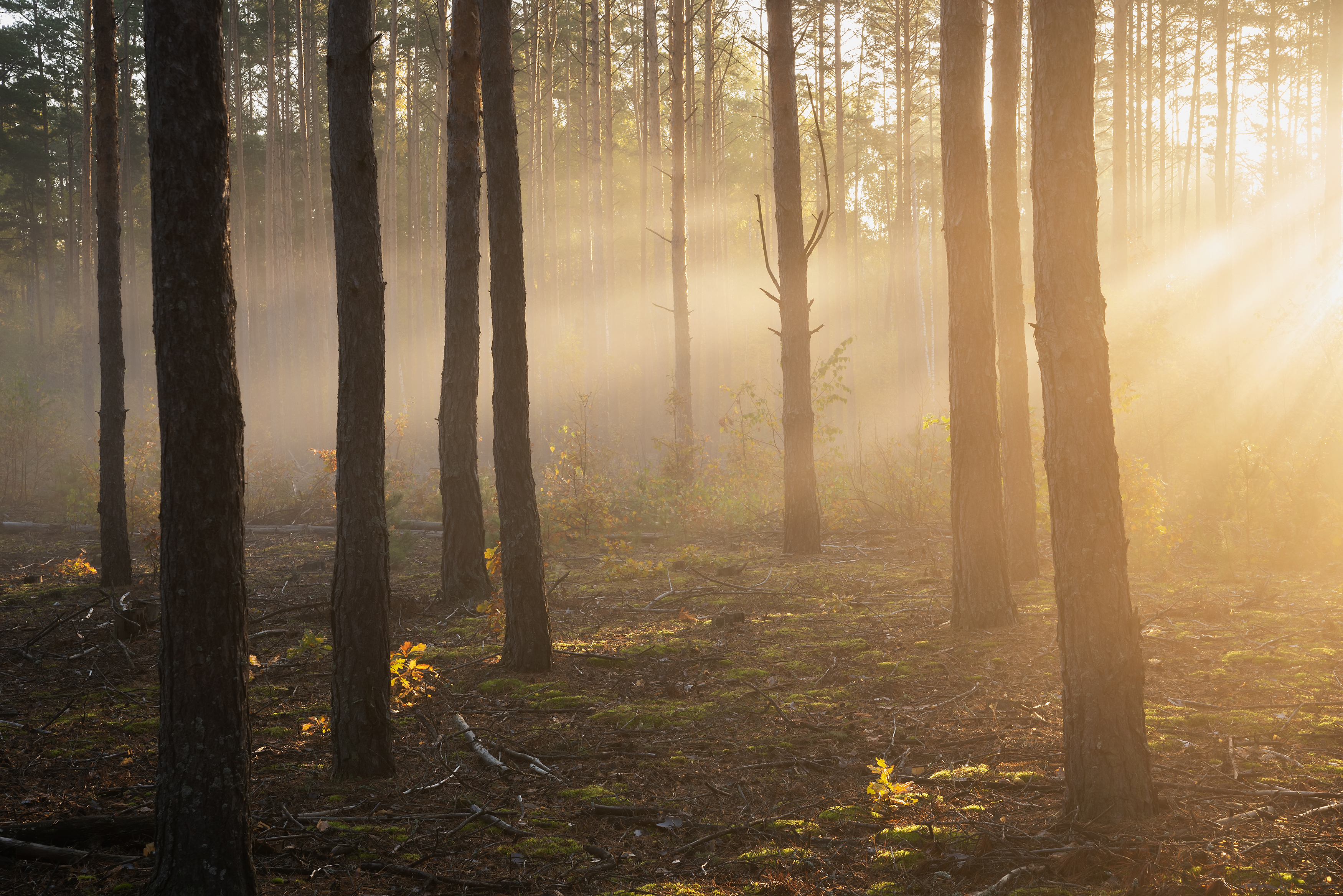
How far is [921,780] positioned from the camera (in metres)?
4.05

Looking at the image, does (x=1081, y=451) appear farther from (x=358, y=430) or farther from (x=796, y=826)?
(x=358, y=430)

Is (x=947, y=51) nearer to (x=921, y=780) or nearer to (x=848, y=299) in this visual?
(x=921, y=780)

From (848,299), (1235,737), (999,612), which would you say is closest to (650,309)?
(848,299)

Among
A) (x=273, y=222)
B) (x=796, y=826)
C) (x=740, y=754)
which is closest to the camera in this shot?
(x=796, y=826)

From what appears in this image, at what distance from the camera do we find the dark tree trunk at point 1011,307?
340 inches

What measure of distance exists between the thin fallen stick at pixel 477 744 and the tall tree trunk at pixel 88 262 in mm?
18023

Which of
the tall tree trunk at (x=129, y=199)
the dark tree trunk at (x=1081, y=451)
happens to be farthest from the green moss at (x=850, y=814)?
the tall tree trunk at (x=129, y=199)

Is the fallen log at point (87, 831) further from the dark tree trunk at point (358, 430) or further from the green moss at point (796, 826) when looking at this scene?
the green moss at point (796, 826)

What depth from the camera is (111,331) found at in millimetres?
9719

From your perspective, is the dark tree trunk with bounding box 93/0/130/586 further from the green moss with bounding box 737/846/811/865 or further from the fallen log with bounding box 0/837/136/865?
the green moss with bounding box 737/846/811/865

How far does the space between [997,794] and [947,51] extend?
19.9 feet

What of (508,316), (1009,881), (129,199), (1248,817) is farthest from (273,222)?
(1248,817)

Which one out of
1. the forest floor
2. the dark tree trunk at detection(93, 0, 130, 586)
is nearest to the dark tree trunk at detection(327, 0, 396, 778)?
the forest floor

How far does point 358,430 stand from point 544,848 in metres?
2.38
